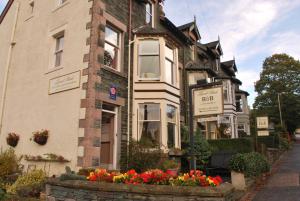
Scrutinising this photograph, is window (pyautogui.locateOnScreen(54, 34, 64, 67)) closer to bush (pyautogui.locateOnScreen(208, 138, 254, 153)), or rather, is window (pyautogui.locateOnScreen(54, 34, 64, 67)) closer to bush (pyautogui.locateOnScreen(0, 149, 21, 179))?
bush (pyautogui.locateOnScreen(0, 149, 21, 179))

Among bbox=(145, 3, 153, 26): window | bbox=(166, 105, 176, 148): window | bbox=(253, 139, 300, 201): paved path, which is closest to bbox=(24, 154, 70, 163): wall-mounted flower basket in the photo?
bbox=(166, 105, 176, 148): window

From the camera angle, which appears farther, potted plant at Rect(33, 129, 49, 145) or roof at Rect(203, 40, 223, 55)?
roof at Rect(203, 40, 223, 55)

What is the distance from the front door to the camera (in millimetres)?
11219

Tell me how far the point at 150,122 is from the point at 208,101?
5.71 metres

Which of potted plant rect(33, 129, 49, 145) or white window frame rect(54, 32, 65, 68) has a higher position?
white window frame rect(54, 32, 65, 68)

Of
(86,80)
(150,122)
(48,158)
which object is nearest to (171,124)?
(150,122)

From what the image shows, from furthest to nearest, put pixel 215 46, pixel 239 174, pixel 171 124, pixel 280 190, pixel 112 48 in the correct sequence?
pixel 215 46 < pixel 171 124 < pixel 112 48 < pixel 239 174 < pixel 280 190

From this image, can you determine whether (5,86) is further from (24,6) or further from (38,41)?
(24,6)

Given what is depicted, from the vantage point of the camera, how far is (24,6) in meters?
14.8

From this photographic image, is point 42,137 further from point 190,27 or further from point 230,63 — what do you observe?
point 230,63

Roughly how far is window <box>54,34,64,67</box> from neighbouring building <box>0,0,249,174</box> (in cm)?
5

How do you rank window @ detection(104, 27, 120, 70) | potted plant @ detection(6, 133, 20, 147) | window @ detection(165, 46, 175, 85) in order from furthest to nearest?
window @ detection(165, 46, 175, 85) < potted plant @ detection(6, 133, 20, 147) < window @ detection(104, 27, 120, 70)

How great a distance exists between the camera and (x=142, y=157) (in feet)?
34.7

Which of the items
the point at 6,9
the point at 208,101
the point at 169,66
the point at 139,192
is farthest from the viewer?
the point at 6,9
